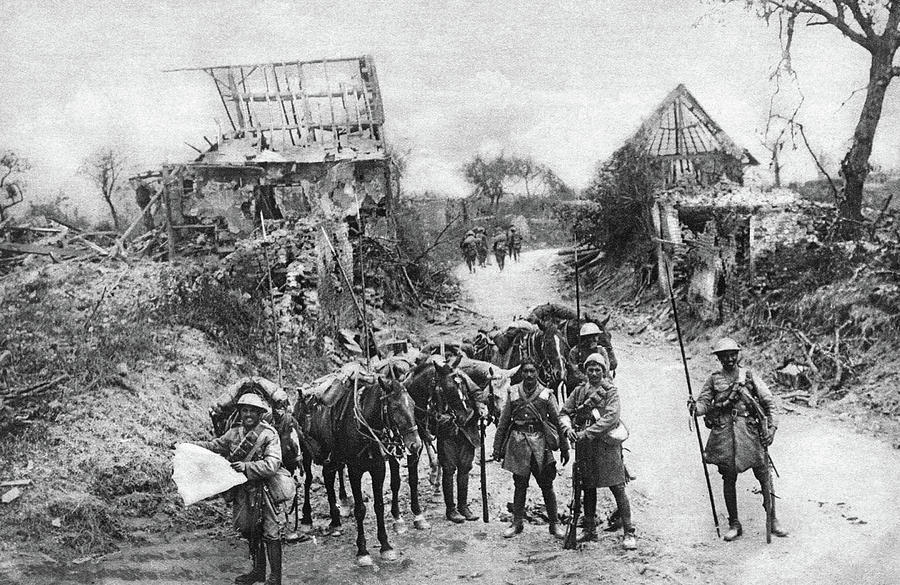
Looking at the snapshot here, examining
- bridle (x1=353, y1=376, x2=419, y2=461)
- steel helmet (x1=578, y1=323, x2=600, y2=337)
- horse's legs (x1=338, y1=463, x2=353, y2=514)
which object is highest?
steel helmet (x1=578, y1=323, x2=600, y2=337)

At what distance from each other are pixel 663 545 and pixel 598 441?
3.79 feet

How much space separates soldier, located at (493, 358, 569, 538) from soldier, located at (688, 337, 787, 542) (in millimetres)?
1398

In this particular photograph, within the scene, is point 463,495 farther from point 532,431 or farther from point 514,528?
point 532,431

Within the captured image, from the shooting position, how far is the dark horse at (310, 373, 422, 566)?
21.2ft

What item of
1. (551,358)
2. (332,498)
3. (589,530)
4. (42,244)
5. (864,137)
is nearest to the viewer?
(589,530)

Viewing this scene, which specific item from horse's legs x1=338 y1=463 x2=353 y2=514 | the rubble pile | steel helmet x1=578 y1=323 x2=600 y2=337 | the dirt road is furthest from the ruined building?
the rubble pile

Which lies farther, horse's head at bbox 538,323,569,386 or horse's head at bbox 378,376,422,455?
horse's head at bbox 538,323,569,386

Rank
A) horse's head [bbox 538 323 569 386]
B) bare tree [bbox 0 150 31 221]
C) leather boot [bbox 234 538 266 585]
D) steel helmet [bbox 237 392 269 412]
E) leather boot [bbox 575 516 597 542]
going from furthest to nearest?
horse's head [bbox 538 323 569 386] → bare tree [bbox 0 150 31 221] → leather boot [bbox 575 516 597 542] → leather boot [bbox 234 538 266 585] → steel helmet [bbox 237 392 269 412]

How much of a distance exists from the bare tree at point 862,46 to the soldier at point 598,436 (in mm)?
8452

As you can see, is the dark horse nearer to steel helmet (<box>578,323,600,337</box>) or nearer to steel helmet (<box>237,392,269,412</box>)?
steel helmet (<box>237,392,269,412</box>)

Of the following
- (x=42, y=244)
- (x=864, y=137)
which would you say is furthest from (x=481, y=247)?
(x=42, y=244)

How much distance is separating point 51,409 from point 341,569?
3754 millimetres

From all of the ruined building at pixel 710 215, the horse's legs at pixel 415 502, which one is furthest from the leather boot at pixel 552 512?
the ruined building at pixel 710 215

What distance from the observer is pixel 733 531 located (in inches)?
253
